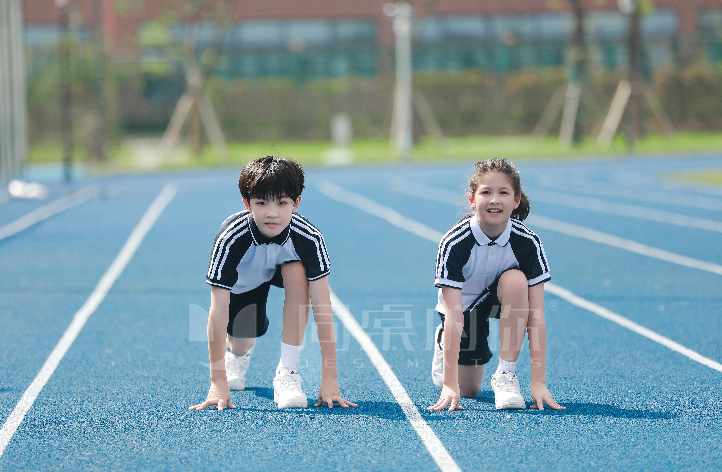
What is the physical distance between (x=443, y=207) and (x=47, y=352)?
32.8 feet

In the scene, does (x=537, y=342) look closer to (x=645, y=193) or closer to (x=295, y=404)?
(x=295, y=404)

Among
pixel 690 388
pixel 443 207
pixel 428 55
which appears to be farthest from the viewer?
pixel 428 55

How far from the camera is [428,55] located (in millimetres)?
40562

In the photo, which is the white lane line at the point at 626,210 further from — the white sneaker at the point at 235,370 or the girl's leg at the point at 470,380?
the white sneaker at the point at 235,370

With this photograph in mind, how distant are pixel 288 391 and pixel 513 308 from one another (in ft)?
3.54

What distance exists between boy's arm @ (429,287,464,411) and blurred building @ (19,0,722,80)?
117ft

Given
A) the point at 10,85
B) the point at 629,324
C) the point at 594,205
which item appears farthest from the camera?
the point at 10,85

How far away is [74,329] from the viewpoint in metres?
6.11

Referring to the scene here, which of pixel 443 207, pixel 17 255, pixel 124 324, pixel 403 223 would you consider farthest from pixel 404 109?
pixel 124 324

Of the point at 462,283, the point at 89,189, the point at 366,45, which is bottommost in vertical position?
the point at 89,189

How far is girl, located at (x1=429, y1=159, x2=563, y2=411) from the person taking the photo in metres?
4.00

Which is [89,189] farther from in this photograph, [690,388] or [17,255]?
[690,388]

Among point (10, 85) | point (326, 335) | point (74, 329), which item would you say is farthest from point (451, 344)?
point (10, 85)

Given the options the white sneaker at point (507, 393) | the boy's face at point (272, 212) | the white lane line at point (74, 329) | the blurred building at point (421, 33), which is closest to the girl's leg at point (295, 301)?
the boy's face at point (272, 212)
